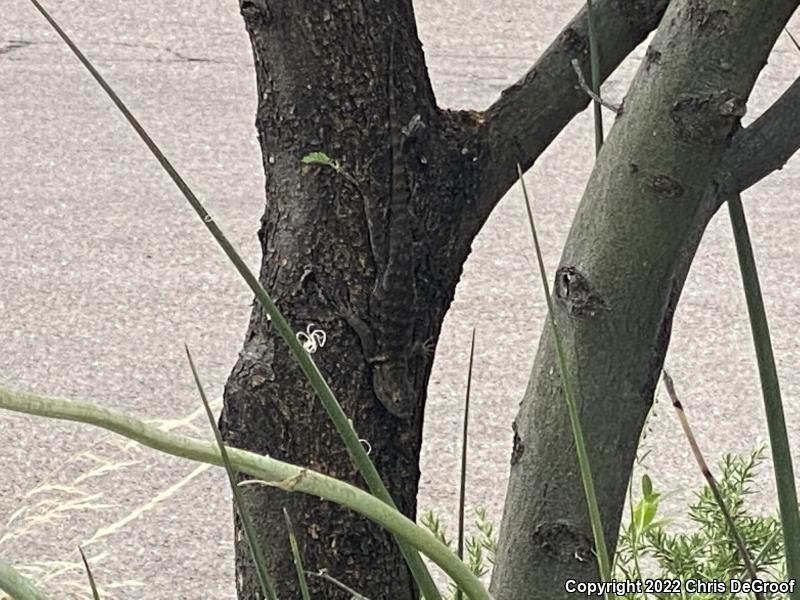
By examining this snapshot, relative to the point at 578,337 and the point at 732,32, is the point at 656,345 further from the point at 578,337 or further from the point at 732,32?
the point at 732,32

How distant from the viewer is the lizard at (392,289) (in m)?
1.35

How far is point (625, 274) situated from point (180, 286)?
9.84 ft

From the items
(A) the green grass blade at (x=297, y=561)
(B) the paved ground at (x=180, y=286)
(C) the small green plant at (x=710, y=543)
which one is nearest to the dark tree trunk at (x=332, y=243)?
(C) the small green plant at (x=710, y=543)

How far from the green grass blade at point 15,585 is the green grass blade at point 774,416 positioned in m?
0.46

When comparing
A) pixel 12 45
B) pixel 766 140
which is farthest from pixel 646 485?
pixel 12 45

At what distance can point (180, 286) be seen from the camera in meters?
3.93

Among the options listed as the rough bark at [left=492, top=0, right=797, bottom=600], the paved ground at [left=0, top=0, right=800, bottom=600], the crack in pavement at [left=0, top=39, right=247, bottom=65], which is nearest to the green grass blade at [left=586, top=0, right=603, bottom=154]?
the rough bark at [left=492, top=0, right=797, bottom=600]

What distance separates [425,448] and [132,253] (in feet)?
4.20

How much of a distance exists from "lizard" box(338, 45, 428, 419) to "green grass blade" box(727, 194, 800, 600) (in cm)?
51

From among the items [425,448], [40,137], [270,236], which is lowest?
[270,236]

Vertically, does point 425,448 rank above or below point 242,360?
above

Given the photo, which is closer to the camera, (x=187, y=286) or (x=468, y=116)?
(x=468, y=116)

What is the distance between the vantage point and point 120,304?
151 inches

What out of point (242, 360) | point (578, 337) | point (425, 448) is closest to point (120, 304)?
point (425, 448)
